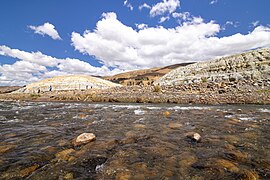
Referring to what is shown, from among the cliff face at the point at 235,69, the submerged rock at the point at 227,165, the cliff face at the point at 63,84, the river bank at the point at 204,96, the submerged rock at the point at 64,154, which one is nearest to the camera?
the submerged rock at the point at 227,165

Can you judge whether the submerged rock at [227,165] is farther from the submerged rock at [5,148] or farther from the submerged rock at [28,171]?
the submerged rock at [5,148]

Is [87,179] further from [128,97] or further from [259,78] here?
[259,78]

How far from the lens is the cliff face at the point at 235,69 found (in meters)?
24.8

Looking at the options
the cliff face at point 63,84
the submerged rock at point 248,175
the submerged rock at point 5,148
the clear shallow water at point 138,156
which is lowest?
the submerged rock at point 248,175

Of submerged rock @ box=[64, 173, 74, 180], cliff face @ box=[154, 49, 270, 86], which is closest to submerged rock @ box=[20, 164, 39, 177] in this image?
submerged rock @ box=[64, 173, 74, 180]

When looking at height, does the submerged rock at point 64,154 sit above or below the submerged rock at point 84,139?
below

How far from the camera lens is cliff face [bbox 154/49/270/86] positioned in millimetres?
24761

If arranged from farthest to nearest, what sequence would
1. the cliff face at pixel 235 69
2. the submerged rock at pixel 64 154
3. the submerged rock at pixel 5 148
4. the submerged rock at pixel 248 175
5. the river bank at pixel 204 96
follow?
the cliff face at pixel 235 69
the river bank at pixel 204 96
the submerged rock at pixel 5 148
the submerged rock at pixel 64 154
the submerged rock at pixel 248 175

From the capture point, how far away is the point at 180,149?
523 cm

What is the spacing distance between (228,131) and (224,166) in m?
3.51

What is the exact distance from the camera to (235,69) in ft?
94.2

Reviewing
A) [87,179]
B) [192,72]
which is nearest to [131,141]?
[87,179]

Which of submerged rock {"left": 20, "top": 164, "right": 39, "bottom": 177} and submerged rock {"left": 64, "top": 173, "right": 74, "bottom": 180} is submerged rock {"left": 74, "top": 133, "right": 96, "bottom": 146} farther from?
submerged rock {"left": 64, "top": 173, "right": 74, "bottom": 180}

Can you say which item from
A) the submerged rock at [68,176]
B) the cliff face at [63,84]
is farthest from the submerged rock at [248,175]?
the cliff face at [63,84]
